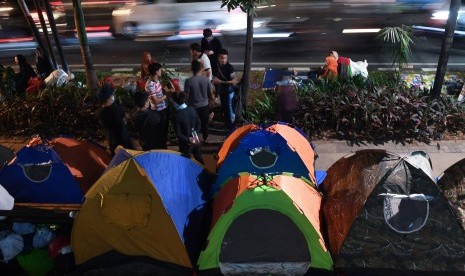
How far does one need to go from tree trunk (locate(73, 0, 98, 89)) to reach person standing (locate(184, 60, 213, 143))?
10.5 feet

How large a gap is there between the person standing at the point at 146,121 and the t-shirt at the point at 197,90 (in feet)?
2.68

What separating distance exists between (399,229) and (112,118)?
445 cm

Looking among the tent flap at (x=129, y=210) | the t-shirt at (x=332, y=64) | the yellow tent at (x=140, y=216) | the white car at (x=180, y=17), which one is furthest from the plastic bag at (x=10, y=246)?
the white car at (x=180, y=17)

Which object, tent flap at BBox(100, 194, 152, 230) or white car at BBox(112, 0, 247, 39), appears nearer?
tent flap at BBox(100, 194, 152, 230)

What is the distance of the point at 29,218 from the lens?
6.21 metres

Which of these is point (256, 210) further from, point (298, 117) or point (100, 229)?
point (298, 117)

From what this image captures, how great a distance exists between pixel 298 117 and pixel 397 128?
1.90 m

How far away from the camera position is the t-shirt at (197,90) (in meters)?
7.86

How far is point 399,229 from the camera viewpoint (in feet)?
17.9

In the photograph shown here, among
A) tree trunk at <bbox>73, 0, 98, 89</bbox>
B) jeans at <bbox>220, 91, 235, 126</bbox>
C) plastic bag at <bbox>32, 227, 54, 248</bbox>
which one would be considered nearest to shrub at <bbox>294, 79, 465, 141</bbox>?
jeans at <bbox>220, 91, 235, 126</bbox>

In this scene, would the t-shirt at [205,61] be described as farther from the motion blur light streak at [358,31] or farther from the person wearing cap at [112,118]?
the motion blur light streak at [358,31]

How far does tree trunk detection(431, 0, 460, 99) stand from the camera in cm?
845

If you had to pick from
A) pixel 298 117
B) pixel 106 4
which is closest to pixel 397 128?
pixel 298 117

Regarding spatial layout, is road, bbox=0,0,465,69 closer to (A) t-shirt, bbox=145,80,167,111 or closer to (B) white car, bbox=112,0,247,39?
(B) white car, bbox=112,0,247,39
